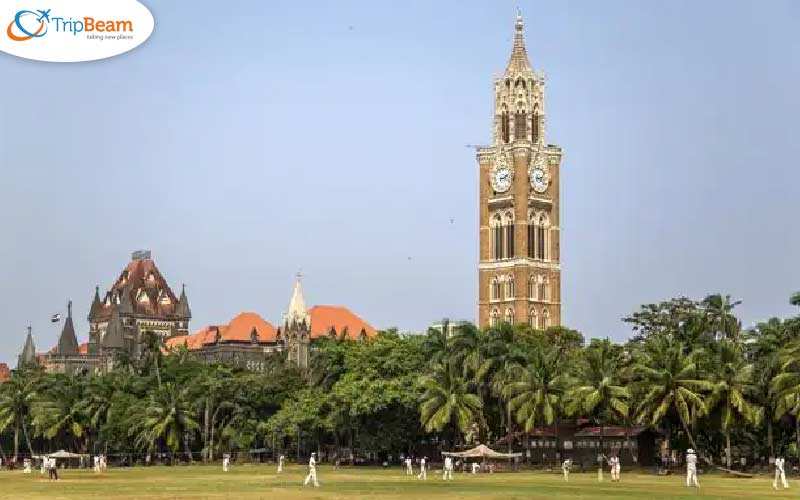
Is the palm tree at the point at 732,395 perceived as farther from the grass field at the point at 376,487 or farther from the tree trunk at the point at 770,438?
the grass field at the point at 376,487

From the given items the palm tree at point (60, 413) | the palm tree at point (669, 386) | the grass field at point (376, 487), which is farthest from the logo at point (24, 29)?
the palm tree at point (60, 413)

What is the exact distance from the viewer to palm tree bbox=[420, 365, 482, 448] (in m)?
114

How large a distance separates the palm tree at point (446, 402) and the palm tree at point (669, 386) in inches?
571

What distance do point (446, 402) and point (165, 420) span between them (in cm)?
3433

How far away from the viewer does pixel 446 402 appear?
378 ft

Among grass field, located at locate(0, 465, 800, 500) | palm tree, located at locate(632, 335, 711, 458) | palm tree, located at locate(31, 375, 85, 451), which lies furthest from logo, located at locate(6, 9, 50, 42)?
palm tree, located at locate(31, 375, 85, 451)

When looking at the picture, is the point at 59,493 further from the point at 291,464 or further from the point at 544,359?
the point at 291,464

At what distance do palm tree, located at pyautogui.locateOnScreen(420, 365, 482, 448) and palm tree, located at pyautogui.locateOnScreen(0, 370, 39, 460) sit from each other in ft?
184

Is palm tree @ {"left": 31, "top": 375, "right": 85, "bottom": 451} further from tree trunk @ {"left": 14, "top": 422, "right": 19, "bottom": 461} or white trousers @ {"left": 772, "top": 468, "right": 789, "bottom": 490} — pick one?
white trousers @ {"left": 772, "top": 468, "right": 789, "bottom": 490}

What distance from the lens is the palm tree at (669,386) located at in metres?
102

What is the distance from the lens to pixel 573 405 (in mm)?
110062

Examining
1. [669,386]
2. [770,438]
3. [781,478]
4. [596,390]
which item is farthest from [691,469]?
[596,390]

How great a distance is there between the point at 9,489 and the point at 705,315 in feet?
207

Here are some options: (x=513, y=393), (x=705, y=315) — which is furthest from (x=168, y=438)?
(x=705, y=315)
